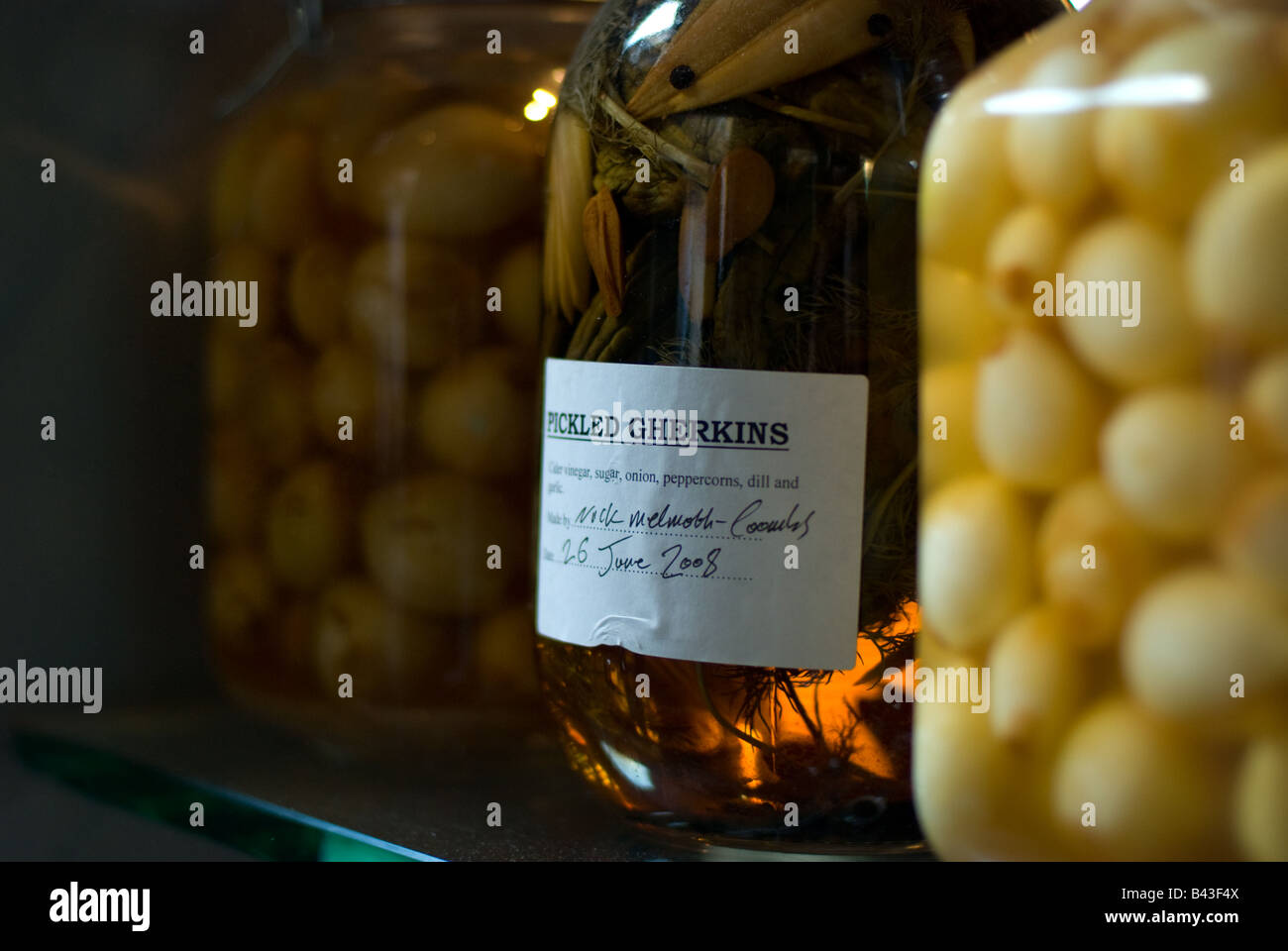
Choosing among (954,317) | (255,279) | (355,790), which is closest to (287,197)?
(255,279)

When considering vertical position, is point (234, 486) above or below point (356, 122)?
below

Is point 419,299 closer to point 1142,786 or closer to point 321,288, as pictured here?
point 321,288

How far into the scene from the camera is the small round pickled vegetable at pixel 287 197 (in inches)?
22.1

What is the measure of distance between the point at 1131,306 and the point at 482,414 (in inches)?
12.9

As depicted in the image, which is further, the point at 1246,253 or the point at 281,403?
the point at 281,403

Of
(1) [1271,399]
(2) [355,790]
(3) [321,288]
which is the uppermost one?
(3) [321,288]

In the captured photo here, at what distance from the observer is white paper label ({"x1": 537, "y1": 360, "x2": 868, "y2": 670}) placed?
369mm

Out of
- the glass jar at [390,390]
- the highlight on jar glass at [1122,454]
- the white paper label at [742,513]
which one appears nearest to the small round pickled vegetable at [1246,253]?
the highlight on jar glass at [1122,454]

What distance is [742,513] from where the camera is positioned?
0.37 meters

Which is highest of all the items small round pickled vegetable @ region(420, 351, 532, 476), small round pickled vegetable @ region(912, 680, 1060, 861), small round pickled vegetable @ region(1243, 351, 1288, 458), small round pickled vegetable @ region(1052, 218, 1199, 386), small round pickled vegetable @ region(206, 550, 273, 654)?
small round pickled vegetable @ region(420, 351, 532, 476)

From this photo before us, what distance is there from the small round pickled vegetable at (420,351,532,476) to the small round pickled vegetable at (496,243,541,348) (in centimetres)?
1

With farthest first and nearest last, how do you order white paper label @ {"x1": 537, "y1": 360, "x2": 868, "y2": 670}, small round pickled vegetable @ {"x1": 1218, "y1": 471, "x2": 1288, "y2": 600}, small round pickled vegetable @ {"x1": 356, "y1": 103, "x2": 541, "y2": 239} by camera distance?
1. small round pickled vegetable @ {"x1": 356, "y1": 103, "x2": 541, "y2": 239}
2. white paper label @ {"x1": 537, "y1": 360, "x2": 868, "y2": 670}
3. small round pickled vegetable @ {"x1": 1218, "y1": 471, "x2": 1288, "y2": 600}

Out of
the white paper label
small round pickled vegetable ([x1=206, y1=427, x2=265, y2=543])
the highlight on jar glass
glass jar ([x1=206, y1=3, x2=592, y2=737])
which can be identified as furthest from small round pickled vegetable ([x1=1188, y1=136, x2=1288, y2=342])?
small round pickled vegetable ([x1=206, y1=427, x2=265, y2=543])

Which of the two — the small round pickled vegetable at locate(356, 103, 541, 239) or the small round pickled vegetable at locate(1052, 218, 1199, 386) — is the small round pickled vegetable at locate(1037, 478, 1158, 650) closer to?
the small round pickled vegetable at locate(1052, 218, 1199, 386)
